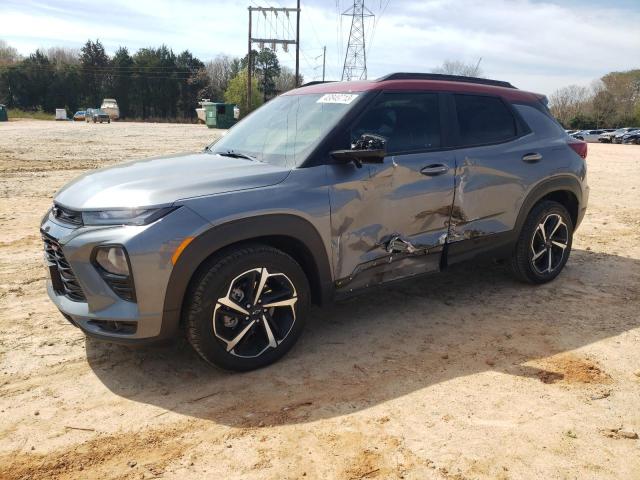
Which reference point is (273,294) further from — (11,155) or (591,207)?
(11,155)

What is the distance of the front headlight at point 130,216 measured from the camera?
2863 millimetres

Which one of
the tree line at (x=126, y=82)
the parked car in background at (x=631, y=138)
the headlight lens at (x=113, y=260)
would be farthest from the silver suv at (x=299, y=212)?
the tree line at (x=126, y=82)

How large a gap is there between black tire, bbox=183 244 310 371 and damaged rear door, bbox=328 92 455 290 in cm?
40

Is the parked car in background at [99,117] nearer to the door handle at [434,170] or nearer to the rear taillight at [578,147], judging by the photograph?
the rear taillight at [578,147]

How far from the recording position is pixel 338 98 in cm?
384

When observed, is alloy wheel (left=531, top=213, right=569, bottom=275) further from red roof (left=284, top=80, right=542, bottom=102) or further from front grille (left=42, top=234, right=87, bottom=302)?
front grille (left=42, top=234, right=87, bottom=302)

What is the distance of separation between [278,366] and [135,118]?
88089mm

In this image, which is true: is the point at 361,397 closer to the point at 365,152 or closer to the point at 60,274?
the point at 365,152

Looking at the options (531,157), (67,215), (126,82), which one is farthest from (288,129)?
(126,82)

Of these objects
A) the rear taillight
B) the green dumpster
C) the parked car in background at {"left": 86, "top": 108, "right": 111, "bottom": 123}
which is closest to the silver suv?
the rear taillight

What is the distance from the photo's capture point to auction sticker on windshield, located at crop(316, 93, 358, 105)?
12.3 ft

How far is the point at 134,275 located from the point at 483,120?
314cm

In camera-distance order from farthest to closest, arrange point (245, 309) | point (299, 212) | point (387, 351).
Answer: point (387, 351), point (299, 212), point (245, 309)

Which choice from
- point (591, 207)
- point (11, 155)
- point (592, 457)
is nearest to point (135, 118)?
point (11, 155)
